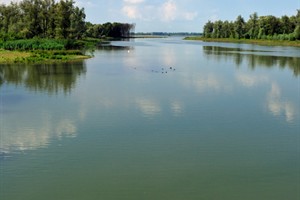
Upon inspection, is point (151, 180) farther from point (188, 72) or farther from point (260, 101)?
point (188, 72)

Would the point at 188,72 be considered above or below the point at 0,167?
above

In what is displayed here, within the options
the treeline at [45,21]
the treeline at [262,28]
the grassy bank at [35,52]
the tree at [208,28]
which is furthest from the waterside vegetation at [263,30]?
the grassy bank at [35,52]

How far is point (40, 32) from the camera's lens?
81125 mm

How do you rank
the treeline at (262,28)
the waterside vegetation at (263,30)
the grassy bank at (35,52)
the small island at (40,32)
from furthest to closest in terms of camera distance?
the treeline at (262,28) → the waterside vegetation at (263,30) → the small island at (40,32) → the grassy bank at (35,52)

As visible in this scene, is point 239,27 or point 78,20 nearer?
point 78,20

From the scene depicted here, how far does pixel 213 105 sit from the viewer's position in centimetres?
2384

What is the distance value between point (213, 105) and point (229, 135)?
21.3ft

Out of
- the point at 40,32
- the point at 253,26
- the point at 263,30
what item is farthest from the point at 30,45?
the point at 253,26

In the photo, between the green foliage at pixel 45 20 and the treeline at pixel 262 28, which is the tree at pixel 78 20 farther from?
the treeline at pixel 262 28

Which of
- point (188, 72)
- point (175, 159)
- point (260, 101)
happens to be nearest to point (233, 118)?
point (260, 101)

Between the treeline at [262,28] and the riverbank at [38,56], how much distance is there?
7877cm

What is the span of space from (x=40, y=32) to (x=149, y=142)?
71191 millimetres

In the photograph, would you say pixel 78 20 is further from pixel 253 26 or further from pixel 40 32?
pixel 253 26

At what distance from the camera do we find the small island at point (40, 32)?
5486 centimetres
